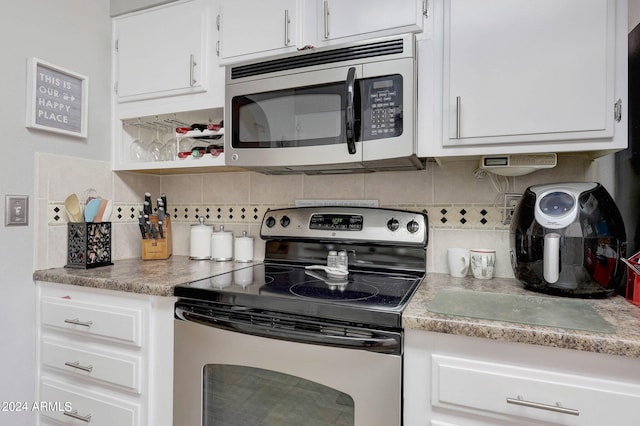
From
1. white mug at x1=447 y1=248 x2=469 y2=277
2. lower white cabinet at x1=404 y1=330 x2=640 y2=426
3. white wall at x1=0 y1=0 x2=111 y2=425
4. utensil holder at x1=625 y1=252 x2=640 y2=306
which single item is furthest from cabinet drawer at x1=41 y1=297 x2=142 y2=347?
utensil holder at x1=625 y1=252 x2=640 y2=306

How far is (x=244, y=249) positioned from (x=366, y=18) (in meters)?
1.13

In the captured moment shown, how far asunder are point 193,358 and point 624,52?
1574mm

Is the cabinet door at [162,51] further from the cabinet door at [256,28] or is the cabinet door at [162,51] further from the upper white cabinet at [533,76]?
the upper white cabinet at [533,76]

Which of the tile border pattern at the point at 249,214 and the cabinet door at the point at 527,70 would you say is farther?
the tile border pattern at the point at 249,214

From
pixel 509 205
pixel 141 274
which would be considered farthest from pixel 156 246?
pixel 509 205

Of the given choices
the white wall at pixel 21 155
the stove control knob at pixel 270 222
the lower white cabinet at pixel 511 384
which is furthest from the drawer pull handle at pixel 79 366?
the lower white cabinet at pixel 511 384

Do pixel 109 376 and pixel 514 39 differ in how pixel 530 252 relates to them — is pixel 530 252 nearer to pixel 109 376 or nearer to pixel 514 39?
pixel 514 39

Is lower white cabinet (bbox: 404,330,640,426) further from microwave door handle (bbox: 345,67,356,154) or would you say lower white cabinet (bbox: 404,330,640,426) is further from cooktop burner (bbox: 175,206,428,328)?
microwave door handle (bbox: 345,67,356,154)

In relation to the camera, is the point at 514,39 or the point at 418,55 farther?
the point at 418,55

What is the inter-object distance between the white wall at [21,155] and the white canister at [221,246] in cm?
73

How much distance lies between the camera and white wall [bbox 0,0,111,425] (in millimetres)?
1324

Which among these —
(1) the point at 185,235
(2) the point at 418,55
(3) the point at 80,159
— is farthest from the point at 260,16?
(1) the point at 185,235

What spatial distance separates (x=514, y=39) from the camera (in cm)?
105

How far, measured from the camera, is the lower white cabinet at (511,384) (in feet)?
2.37
